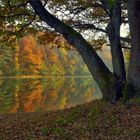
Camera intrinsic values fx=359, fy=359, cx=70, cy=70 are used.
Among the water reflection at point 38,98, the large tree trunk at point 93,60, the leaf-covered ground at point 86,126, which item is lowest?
the water reflection at point 38,98

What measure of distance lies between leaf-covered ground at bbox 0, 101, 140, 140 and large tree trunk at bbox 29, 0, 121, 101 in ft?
3.39

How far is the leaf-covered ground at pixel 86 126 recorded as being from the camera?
10953 millimetres

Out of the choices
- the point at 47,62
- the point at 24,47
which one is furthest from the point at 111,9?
the point at 47,62

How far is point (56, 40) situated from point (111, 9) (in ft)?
21.3

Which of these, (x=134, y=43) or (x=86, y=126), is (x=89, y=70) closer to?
(x=134, y=43)

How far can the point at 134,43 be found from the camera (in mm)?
14047

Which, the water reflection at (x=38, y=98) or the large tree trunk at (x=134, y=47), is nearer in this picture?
the large tree trunk at (x=134, y=47)

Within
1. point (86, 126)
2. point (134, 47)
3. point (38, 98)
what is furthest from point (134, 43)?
point (38, 98)

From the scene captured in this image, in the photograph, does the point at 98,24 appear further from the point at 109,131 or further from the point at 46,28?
the point at 109,131

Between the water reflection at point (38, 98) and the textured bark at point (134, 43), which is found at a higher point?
the textured bark at point (134, 43)

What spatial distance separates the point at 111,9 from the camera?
16.8 metres

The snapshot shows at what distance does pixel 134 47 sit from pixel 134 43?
0.16 meters

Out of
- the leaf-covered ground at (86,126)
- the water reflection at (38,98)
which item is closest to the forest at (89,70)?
the leaf-covered ground at (86,126)

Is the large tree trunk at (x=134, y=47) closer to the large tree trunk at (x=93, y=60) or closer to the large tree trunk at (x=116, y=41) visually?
the large tree trunk at (x=93, y=60)
